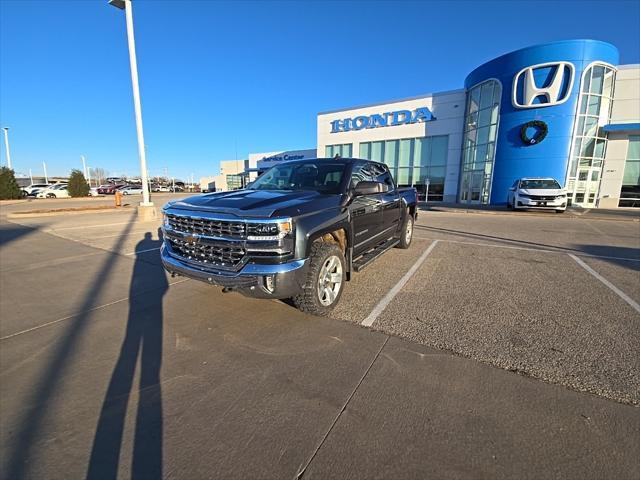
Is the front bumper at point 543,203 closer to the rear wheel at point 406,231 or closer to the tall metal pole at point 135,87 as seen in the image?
the rear wheel at point 406,231

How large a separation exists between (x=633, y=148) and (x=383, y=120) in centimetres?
1756

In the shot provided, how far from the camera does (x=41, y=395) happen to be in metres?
2.33

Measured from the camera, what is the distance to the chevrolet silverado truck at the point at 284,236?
296 cm

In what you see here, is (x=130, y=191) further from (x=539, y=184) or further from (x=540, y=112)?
(x=540, y=112)

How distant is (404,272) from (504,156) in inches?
814

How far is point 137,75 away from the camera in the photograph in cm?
1188

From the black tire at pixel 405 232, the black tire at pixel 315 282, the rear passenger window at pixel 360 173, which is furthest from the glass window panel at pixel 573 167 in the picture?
the black tire at pixel 315 282

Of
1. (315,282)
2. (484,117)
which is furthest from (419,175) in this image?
(315,282)

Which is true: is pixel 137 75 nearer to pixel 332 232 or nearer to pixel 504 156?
pixel 332 232

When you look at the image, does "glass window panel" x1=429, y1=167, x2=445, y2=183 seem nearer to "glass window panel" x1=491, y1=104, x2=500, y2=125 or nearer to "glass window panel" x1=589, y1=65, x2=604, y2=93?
"glass window panel" x1=491, y1=104, x2=500, y2=125

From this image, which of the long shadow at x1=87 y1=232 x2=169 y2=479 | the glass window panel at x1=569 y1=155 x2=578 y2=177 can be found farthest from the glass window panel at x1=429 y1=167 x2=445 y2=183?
the long shadow at x1=87 y1=232 x2=169 y2=479

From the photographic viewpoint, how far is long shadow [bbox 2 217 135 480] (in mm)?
1772

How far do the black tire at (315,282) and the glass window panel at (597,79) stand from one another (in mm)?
25233

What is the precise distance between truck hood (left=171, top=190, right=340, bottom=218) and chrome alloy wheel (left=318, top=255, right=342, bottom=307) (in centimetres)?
67
